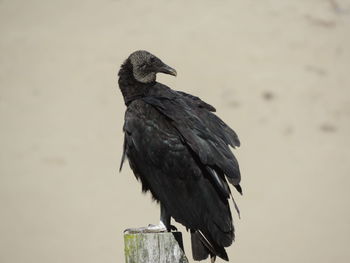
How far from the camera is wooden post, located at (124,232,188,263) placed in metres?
3.50

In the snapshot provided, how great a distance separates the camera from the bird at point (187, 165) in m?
3.97

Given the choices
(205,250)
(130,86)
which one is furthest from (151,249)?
(130,86)

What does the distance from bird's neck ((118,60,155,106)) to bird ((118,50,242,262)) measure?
0.60 ft

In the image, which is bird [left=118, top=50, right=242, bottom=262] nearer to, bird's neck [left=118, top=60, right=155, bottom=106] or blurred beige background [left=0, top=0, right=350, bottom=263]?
bird's neck [left=118, top=60, right=155, bottom=106]

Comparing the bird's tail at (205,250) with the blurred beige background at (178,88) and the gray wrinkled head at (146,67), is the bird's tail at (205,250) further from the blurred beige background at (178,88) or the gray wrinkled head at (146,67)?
the blurred beige background at (178,88)

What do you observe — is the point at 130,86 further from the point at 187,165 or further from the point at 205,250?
the point at 205,250

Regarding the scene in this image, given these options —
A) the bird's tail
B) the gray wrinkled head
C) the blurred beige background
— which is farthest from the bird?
the blurred beige background

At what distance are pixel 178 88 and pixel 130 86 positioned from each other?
28.2 feet

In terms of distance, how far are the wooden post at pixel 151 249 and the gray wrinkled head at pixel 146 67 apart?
142 centimetres

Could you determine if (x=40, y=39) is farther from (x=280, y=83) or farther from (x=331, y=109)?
(x=331, y=109)

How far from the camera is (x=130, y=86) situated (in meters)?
4.70

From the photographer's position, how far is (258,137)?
12891 millimetres

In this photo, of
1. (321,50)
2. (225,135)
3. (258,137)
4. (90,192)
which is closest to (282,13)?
(321,50)

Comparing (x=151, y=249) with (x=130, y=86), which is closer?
(x=151, y=249)
